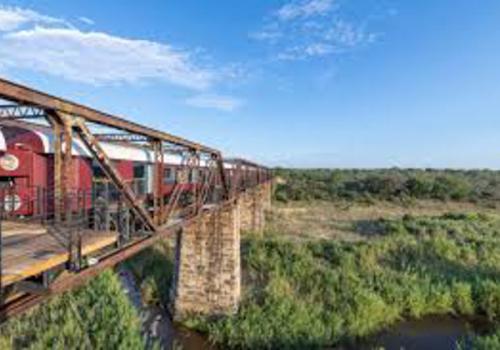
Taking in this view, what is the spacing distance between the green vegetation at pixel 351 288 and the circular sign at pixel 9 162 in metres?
9.02

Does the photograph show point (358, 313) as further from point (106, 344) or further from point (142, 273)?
point (142, 273)

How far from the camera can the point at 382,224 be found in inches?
1268

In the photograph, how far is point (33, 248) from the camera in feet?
19.0

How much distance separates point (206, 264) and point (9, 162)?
8.87 meters

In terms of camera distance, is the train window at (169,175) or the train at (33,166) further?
the train window at (169,175)

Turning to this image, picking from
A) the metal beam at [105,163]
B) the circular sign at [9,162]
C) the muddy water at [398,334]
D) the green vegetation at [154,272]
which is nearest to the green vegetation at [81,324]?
the muddy water at [398,334]

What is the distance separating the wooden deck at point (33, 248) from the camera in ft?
14.9

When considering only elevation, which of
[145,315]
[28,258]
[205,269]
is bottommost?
[145,315]

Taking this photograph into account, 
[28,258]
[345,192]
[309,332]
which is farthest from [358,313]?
[345,192]

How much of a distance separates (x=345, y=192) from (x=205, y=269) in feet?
138

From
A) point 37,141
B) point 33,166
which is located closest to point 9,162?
point 33,166

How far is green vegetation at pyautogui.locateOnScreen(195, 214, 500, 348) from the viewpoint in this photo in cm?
1411

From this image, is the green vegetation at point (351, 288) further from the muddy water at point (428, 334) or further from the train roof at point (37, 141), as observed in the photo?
the train roof at point (37, 141)

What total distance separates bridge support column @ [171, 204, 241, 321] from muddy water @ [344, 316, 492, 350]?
553cm
